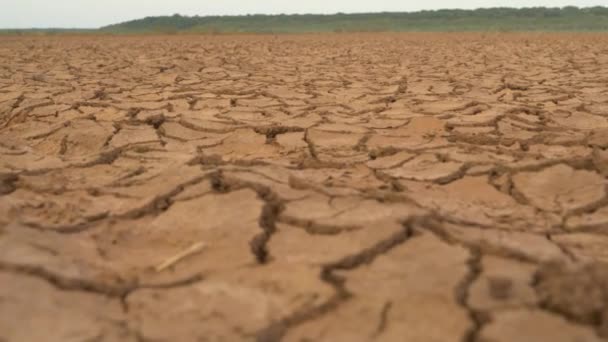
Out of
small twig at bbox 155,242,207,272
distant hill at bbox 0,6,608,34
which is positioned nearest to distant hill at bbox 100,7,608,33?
distant hill at bbox 0,6,608,34

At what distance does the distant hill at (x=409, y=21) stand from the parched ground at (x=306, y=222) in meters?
16.9

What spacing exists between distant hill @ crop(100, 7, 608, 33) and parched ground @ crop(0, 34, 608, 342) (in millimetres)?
16858

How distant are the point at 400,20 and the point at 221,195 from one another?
2512 cm

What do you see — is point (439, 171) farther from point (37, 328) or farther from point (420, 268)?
point (37, 328)

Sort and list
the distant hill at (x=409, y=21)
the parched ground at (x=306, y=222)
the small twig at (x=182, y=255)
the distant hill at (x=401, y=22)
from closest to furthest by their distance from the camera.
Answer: the parched ground at (x=306, y=222), the small twig at (x=182, y=255), the distant hill at (x=401, y=22), the distant hill at (x=409, y=21)

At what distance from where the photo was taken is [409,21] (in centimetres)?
2488

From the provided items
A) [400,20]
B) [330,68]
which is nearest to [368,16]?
[400,20]

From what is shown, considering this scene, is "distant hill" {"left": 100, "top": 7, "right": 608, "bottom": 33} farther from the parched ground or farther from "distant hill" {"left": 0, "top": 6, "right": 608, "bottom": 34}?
the parched ground

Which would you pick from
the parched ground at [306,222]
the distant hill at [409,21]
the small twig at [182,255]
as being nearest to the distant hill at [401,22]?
the distant hill at [409,21]

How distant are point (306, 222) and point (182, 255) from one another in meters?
0.28

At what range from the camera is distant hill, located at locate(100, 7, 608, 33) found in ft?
68.4

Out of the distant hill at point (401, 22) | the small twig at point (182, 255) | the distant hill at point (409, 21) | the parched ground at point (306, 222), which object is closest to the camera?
the parched ground at point (306, 222)

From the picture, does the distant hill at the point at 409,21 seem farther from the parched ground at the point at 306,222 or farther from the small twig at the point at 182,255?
the small twig at the point at 182,255

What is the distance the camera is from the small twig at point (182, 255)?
1135 mm
